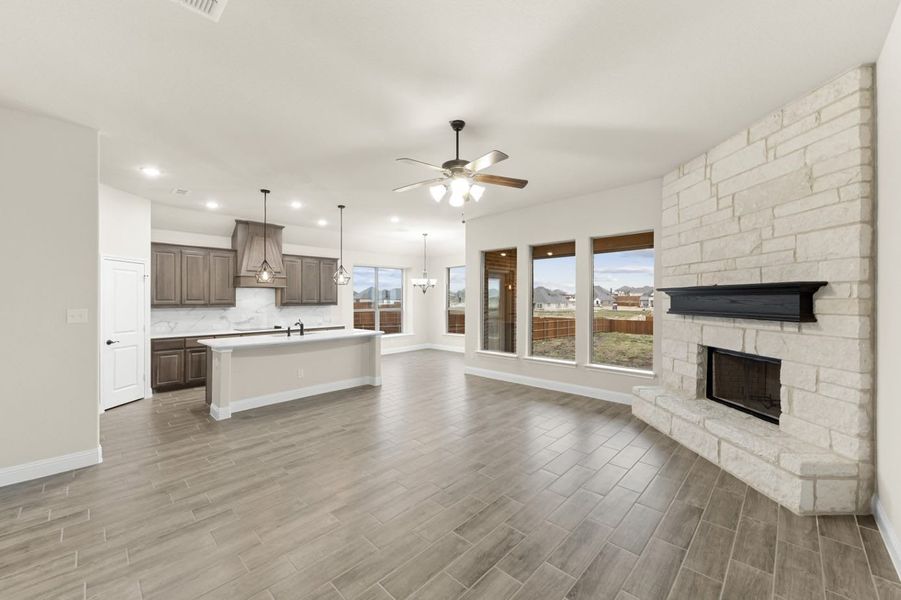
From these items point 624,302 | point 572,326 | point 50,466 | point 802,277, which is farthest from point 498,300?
point 50,466

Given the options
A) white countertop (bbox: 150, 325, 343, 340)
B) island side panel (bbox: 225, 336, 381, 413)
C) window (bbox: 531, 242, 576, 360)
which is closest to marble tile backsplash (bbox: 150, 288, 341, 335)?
white countertop (bbox: 150, 325, 343, 340)

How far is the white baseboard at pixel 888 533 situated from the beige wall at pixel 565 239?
2.46 metres

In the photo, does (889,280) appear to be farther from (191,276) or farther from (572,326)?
(191,276)

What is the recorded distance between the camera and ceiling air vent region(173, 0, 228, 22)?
1.87 meters

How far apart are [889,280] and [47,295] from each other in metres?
6.16

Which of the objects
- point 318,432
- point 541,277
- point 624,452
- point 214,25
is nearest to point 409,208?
point 541,277

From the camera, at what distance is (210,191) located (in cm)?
526

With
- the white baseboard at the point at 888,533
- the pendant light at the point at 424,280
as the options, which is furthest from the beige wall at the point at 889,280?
the pendant light at the point at 424,280

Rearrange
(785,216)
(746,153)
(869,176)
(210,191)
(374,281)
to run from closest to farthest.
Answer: (869,176) < (785,216) < (746,153) < (210,191) < (374,281)

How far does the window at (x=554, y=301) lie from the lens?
5.95 metres

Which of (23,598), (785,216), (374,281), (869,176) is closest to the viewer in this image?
(23,598)

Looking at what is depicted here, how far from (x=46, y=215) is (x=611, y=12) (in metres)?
4.49

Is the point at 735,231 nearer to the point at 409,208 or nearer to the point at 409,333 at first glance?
the point at 409,208

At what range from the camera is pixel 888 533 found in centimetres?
222
